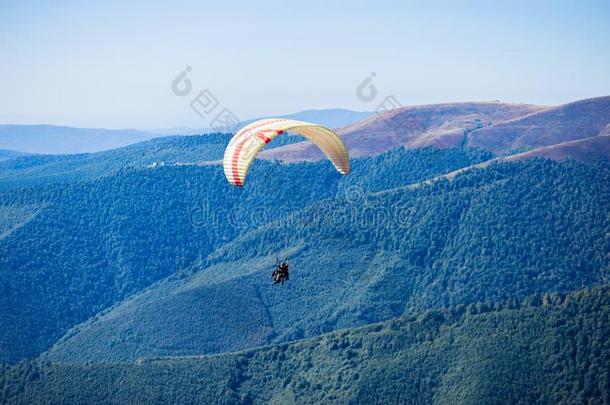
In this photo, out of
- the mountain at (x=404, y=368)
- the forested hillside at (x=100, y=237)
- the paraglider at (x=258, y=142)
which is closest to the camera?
the paraglider at (x=258, y=142)

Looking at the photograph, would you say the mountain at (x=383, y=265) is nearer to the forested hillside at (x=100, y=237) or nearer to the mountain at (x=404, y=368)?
the forested hillside at (x=100, y=237)

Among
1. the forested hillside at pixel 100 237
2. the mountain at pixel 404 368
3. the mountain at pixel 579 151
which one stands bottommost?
the mountain at pixel 404 368

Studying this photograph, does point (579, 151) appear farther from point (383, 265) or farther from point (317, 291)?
point (317, 291)

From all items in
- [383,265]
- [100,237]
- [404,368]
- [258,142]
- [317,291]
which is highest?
[100,237]

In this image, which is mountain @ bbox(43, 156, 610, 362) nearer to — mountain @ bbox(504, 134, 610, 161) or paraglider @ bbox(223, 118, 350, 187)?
mountain @ bbox(504, 134, 610, 161)

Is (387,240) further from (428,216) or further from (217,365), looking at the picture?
(217,365)

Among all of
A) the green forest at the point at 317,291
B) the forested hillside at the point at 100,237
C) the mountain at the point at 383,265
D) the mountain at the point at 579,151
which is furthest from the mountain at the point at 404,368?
the mountain at the point at 579,151

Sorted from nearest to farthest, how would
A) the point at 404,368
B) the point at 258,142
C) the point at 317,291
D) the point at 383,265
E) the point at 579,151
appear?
the point at 258,142 < the point at 404,368 < the point at 317,291 < the point at 383,265 < the point at 579,151

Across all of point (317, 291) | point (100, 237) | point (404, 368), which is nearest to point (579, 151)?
point (317, 291)
